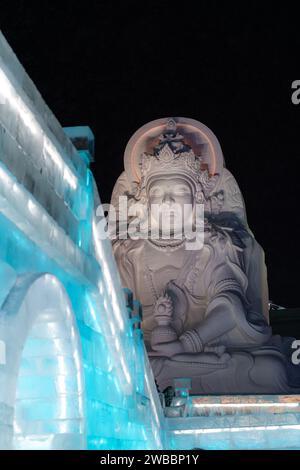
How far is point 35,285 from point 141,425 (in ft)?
6.64

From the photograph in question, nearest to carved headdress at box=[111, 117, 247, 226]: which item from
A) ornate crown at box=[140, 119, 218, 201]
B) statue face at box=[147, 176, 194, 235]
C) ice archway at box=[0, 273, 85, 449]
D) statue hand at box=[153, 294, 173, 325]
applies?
ornate crown at box=[140, 119, 218, 201]

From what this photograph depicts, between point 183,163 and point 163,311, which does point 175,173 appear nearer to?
point 183,163

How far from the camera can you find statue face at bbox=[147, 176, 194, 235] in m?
8.63

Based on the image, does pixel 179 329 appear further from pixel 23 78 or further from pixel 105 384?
pixel 23 78

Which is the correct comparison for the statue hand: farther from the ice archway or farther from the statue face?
the ice archway

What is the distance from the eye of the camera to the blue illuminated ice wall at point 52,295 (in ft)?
8.14

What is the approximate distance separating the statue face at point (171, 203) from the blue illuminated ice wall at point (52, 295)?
474cm

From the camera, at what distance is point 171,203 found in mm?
8625

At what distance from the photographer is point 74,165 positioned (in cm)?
343

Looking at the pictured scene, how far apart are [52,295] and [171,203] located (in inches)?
233

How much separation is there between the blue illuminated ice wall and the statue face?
474cm

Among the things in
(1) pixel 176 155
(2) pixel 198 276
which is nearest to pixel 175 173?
(1) pixel 176 155

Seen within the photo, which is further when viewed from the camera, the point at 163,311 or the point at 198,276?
the point at 198,276
